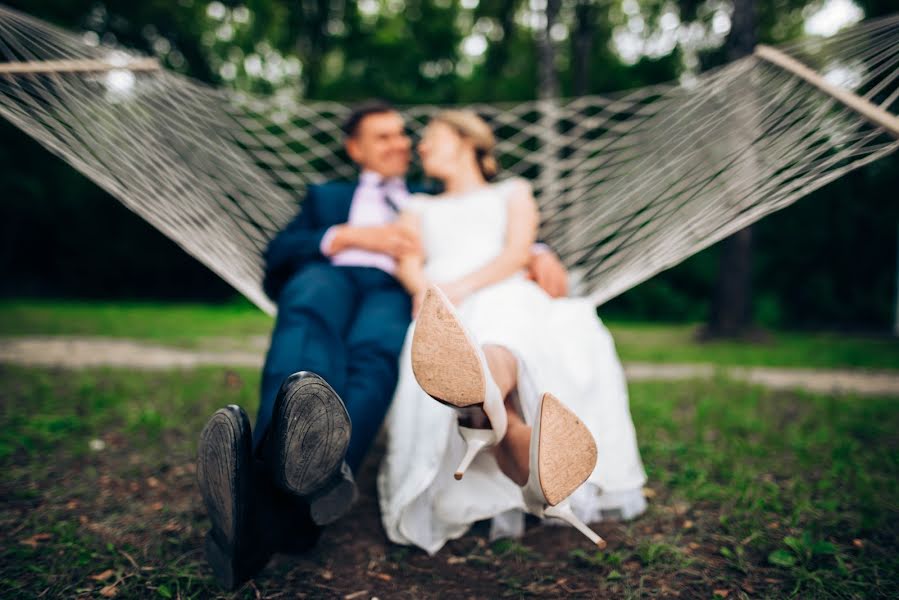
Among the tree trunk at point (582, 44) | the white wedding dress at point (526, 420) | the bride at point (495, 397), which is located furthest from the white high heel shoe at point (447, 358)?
the tree trunk at point (582, 44)

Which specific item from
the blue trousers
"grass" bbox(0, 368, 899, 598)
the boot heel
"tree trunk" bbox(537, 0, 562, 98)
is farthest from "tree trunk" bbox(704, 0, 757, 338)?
the boot heel

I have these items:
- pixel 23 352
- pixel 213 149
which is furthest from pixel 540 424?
pixel 23 352

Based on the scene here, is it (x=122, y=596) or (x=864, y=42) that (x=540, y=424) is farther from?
(x=864, y=42)

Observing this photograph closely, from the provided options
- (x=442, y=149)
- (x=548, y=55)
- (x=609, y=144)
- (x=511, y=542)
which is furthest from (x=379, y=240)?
(x=548, y=55)

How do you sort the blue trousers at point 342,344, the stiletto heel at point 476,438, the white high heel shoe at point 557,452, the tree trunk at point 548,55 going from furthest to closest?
the tree trunk at point 548,55 < the blue trousers at point 342,344 < the stiletto heel at point 476,438 < the white high heel shoe at point 557,452

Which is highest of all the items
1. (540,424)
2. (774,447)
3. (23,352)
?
(540,424)

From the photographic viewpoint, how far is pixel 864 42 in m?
1.42

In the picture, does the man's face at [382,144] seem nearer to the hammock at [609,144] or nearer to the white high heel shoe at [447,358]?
the hammock at [609,144]

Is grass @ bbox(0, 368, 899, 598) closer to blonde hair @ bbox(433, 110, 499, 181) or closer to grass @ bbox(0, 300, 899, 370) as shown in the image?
blonde hair @ bbox(433, 110, 499, 181)

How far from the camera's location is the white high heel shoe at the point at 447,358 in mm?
866

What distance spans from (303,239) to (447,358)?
853 millimetres

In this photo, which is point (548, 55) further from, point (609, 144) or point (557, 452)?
point (557, 452)

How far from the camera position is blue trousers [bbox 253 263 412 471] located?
43.7 inches

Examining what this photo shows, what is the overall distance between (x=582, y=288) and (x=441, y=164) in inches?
22.2
